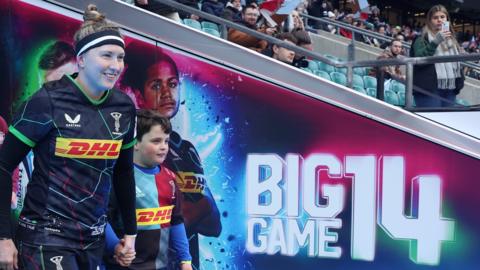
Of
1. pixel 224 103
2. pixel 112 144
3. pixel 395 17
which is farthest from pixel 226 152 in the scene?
pixel 395 17

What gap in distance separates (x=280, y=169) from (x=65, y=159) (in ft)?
6.54

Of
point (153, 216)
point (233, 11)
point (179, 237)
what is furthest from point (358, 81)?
point (233, 11)

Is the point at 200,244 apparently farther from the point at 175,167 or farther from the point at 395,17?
the point at 395,17

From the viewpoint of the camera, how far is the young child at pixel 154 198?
408 cm

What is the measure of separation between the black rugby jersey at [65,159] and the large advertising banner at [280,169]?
1.68 metres

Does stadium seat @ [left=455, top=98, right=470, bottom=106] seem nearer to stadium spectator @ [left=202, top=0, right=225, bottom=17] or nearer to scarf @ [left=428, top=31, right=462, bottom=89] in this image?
scarf @ [left=428, top=31, right=462, bottom=89]

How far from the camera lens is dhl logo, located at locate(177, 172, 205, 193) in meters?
4.62

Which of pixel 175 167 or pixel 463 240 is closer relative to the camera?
pixel 463 240

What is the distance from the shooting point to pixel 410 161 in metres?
4.28

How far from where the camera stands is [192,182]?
4.63 metres

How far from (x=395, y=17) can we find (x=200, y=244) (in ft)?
82.1

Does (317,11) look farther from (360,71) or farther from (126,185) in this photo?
(126,185)

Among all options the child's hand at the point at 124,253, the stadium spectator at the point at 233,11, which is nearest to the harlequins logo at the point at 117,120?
the child's hand at the point at 124,253

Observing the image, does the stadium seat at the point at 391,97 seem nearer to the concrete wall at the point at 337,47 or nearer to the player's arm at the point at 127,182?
the player's arm at the point at 127,182
